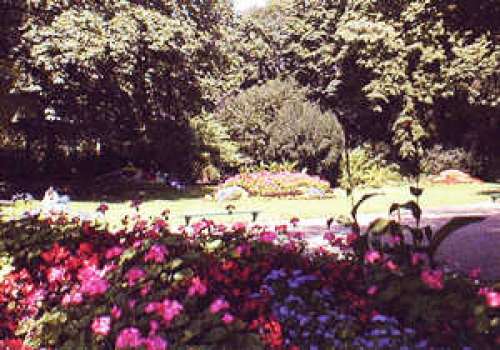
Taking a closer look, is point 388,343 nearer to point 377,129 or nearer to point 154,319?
point 154,319

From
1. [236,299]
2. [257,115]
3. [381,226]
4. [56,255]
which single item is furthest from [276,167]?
[381,226]

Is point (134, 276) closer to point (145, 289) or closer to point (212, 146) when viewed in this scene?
point (145, 289)

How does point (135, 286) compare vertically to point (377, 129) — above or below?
below

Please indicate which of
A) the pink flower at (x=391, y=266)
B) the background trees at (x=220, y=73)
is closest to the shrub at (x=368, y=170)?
the background trees at (x=220, y=73)

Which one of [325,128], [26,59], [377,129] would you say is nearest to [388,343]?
[26,59]

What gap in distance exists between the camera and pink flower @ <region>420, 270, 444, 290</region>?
3781 millimetres

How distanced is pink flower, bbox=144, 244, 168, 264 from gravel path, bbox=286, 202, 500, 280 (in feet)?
10.2

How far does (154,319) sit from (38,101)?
64.3 feet

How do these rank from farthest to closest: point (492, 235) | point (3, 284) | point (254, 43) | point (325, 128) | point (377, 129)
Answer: point (254, 43) → point (377, 129) → point (325, 128) → point (492, 235) → point (3, 284)

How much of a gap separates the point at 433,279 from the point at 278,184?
1873cm

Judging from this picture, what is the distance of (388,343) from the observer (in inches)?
145

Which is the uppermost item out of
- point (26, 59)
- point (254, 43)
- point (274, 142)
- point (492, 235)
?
point (254, 43)

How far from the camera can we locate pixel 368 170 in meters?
31.7

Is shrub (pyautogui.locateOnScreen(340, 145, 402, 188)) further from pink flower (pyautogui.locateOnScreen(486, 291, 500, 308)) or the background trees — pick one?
pink flower (pyautogui.locateOnScreen(486, 291, 500, 308))
